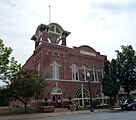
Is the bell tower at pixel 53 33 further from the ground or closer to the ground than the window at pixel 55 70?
further from the ground

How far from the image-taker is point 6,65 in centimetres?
2734

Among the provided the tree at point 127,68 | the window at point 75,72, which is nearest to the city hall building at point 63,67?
the window at point 75,72

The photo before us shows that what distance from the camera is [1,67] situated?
27062 mm

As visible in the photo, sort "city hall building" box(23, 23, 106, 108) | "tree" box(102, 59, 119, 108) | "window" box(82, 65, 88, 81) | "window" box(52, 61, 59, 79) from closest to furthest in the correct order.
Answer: "city hall building" box(23, 23, 106, 108) < "window" box(52, 61, 59, 79) < "tree" box(102, 59, 119, 108) < "window" box(82, 65, 88, 81)

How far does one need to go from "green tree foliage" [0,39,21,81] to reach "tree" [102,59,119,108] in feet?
54.8

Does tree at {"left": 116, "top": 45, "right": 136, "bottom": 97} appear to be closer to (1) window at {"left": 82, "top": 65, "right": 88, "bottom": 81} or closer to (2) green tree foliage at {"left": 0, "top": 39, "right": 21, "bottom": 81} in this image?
(1) window at {"left": 82, "top": 65, "right": 88, "bottom": 81}

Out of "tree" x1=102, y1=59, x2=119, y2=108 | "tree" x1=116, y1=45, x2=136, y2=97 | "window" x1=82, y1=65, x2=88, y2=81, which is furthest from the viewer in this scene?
"window" x1=82, y1=65, x2=88, y2=81

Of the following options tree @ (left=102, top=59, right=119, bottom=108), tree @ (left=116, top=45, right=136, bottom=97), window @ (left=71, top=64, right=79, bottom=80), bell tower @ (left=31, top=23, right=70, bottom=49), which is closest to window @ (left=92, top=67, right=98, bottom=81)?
tree @ (left=102, top=59, right=119, bottom=108)

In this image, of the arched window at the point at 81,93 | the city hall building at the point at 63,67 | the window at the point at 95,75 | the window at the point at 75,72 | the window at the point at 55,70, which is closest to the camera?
the city hall building at the point at 63,67

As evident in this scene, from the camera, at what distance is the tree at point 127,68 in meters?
38.5

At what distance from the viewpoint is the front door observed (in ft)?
113

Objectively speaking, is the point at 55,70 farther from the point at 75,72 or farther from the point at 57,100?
the point at 57,100

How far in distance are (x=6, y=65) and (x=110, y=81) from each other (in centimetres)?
1886

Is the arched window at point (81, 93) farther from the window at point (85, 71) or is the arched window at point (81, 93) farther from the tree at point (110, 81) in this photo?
the tree at point (110, 81)
